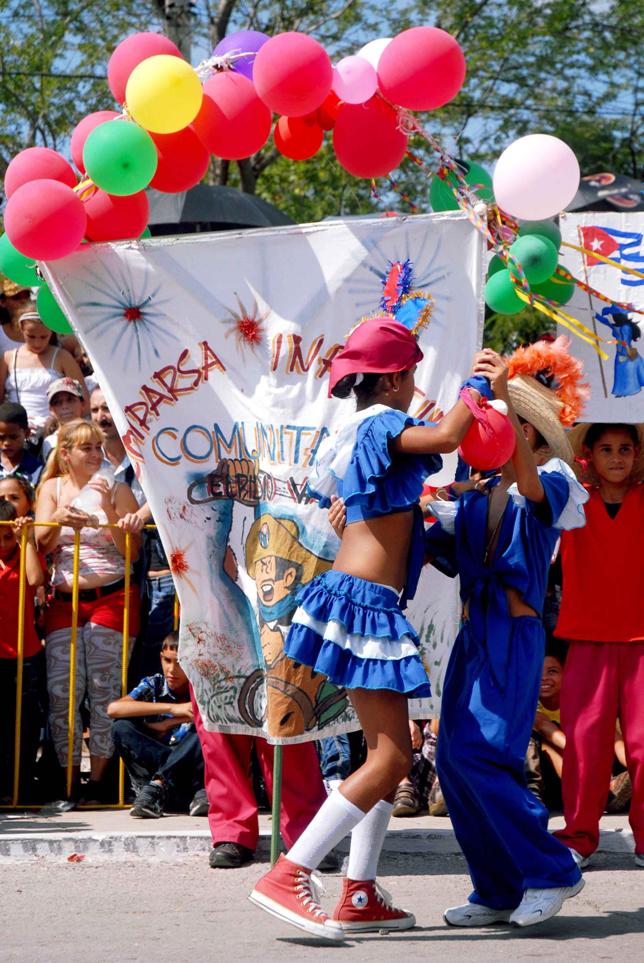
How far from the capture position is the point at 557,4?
61.0 feet

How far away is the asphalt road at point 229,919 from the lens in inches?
168

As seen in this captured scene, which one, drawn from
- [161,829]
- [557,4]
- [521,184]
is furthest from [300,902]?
[557,4]

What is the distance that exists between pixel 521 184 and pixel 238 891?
2.81 meters

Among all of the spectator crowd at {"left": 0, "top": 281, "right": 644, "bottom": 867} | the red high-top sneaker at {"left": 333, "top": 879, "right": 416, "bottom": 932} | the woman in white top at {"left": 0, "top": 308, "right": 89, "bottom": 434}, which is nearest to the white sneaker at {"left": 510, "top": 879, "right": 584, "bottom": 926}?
the red high-top sneaker at {"left": 333, "top": 879, "right": 416, "bottom": 932}

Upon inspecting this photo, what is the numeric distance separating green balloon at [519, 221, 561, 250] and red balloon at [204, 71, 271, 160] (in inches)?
42.0

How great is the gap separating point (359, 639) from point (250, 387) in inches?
58.3

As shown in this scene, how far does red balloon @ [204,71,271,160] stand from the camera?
216 inches

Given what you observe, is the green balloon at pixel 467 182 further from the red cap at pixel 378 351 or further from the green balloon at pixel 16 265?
the green balloon at pixel 16 265

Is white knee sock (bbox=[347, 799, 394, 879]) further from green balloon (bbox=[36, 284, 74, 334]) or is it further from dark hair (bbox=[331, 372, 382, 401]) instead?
green balloon (bbox=[36, 284, 74, 334])

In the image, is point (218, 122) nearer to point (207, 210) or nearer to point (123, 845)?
point (123, 845)

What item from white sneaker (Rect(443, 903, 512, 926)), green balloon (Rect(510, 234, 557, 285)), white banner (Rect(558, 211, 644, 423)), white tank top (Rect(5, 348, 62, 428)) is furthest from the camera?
white tank top (Rect(5, 348, 62, 428))

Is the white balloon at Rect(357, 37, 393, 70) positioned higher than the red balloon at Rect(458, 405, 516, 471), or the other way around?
the white balloon at Rect(357, 37, 393, 70)

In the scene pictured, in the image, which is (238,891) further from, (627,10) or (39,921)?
(627,10)

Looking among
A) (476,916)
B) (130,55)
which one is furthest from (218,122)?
(476,916)
